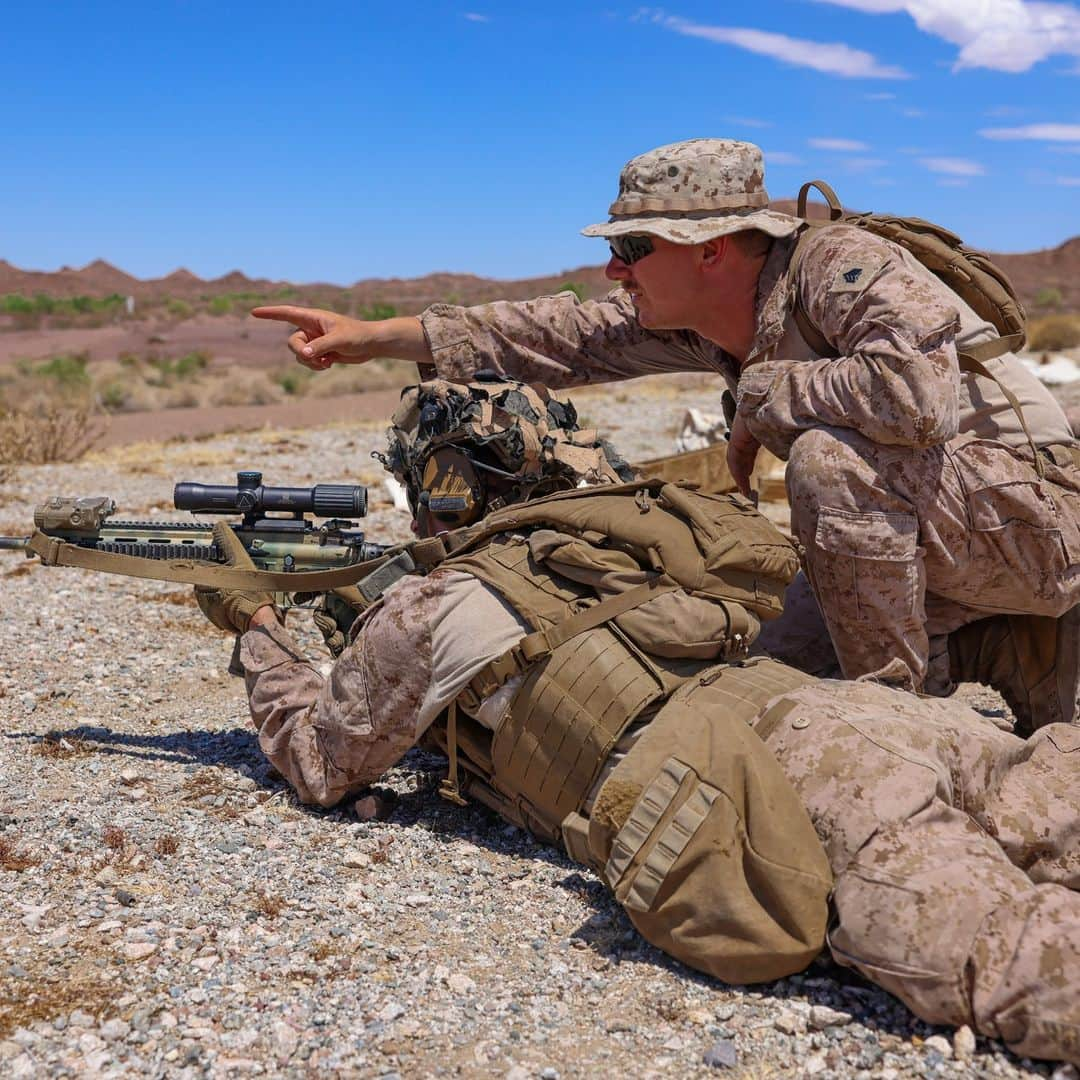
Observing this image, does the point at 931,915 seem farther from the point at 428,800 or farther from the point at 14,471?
the point at 14,471

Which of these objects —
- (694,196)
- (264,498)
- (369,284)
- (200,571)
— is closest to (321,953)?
(200,571)

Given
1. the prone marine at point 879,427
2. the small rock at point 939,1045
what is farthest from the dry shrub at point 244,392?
the small rock at point 939,1045

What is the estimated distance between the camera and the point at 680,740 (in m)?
2.86

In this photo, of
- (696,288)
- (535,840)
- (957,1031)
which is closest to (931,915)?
(957,1031)

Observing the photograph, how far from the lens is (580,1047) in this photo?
2.64m

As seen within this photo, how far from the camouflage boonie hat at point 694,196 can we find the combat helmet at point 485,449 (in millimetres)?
640

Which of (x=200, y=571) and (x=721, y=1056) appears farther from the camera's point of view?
(x=200, y=571)

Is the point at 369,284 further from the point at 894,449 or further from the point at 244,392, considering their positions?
the point at 894,449

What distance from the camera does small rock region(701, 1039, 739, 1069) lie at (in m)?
2.56

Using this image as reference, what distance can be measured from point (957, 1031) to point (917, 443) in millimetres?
1751

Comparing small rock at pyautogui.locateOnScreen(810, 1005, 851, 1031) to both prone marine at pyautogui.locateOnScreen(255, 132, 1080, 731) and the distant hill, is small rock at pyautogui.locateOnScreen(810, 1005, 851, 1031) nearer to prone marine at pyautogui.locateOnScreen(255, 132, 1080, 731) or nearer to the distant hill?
prone marine at pyautogui.locateOnScreen(255, 132, 1080, 731)

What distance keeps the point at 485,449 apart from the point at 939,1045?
2248 mm

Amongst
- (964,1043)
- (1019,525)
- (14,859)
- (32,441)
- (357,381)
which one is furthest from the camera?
(357,381)

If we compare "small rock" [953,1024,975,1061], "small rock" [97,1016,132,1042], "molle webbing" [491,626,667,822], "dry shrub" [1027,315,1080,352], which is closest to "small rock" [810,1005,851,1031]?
"small rock" [953,1024,975,1061]
